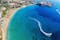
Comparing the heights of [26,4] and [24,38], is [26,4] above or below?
above

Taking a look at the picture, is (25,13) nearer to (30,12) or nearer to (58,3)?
(30,12)

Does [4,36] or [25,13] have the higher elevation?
[25,13]

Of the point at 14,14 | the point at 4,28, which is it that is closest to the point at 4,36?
the point at 4,28

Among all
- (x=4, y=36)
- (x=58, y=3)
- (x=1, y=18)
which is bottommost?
(x=4, y=36)

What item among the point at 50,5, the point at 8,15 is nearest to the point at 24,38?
the point at 8,15

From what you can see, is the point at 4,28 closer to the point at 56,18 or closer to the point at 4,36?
the point at 4,36

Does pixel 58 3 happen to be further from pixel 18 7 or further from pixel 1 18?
pixel 1 18
